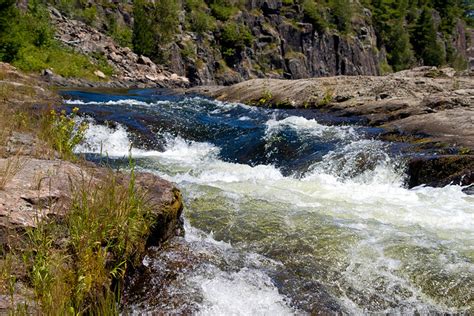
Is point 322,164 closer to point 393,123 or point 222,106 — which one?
point 393,123

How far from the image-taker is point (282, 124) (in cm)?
1445

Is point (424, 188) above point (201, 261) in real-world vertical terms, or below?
below

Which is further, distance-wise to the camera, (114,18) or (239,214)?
(114,18)

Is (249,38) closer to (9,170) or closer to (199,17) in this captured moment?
(199,17)

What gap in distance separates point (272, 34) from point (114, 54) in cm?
2762

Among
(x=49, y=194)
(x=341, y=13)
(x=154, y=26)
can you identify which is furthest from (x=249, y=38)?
(x=49, y=194)

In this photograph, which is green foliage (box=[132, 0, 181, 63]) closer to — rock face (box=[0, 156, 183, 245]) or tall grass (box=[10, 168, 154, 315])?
rock face (box=[0, 156, 183, 245])

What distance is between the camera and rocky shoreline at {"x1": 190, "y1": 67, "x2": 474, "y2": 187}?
8.76 metres

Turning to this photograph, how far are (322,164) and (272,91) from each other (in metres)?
11.9

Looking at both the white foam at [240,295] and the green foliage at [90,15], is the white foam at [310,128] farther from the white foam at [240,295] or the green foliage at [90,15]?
the green foliage at [90,15]

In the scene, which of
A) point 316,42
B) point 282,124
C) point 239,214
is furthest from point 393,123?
point 316,42

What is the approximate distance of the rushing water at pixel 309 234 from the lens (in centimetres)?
395

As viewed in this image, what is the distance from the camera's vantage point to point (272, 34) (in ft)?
200

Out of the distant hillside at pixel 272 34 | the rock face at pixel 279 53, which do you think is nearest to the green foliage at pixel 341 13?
the distant hillside at pixel 272 34
